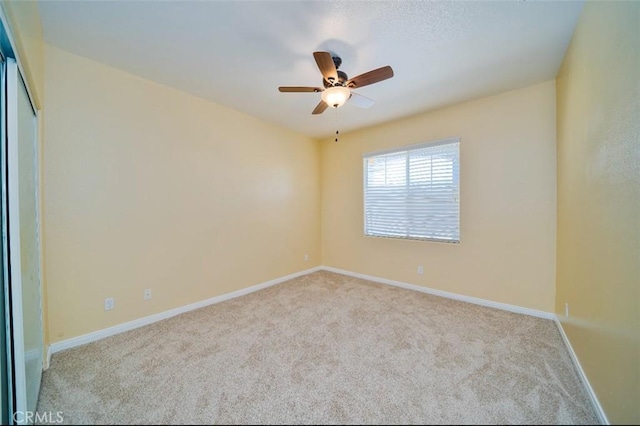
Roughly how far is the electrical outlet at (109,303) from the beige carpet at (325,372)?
27cm

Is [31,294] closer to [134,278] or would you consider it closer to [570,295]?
[134,278]

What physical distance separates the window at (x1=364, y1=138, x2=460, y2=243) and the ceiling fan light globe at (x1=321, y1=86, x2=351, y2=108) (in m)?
1.74

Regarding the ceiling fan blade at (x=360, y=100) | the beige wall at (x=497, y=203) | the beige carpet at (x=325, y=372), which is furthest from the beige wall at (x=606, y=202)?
the ceiling fan blade at (x=360, y=100)

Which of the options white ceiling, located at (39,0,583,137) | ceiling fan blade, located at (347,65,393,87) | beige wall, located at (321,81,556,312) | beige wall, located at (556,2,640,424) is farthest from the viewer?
beige wall, located at (321,81,556,312)

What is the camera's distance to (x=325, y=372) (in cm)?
174

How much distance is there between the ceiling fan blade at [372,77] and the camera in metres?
1.80

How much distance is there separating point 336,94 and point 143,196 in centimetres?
217

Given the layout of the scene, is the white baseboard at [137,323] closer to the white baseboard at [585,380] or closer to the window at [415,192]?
the window at [415,192]

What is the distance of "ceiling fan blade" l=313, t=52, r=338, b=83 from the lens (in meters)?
1.67

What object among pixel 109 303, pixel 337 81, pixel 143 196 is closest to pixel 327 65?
pixel 337 81

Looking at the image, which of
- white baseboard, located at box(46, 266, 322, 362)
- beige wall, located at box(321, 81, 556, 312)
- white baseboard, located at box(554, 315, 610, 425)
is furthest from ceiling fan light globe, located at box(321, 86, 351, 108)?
white baseboard, located at box(46, 266, 322, 362)

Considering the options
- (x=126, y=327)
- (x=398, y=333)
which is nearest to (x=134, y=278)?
(x=126, y=327)

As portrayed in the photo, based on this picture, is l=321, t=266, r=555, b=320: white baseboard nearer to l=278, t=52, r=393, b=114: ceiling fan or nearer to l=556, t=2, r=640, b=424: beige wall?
l=556, t=2, r=640, b=424: beige wall

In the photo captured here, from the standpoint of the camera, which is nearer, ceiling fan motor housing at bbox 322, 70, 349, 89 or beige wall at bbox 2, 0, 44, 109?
beige wall at bbox 2, 0, 44, 109
